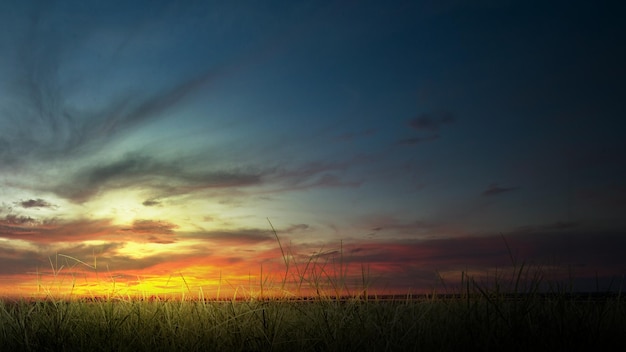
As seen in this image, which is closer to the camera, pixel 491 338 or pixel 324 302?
pixel 491 338

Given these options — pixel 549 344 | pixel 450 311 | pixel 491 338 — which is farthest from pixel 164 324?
pixel 549 344

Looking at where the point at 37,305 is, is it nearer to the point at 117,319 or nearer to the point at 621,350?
the point at 117,319

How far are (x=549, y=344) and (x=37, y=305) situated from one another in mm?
6986

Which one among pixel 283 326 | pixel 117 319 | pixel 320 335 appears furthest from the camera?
pixel 117 319

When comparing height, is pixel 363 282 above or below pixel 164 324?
above

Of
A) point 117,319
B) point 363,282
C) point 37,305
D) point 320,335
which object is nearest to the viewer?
point 320,335

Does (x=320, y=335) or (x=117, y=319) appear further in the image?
(x=117, y=319)

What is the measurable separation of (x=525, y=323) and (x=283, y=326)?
2555 mm

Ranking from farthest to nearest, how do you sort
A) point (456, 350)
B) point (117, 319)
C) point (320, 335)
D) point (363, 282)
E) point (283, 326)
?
point (117, 319)
point (363, 282)
point (283, 326)
point (320, 335)
point (456, 350)

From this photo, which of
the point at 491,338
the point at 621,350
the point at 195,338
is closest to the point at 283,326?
the point at 195,338

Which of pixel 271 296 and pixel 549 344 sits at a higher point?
pixel 271 296

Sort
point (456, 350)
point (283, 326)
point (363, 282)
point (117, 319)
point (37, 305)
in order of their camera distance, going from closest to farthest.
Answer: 1. point (456, 350)
2. point (283, 326)
3. point (363, 282)
4. point (117, 319)
5. point (37, 305)

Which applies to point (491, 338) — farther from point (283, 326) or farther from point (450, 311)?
point (283, 326)

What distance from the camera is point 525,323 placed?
5.30 metres
